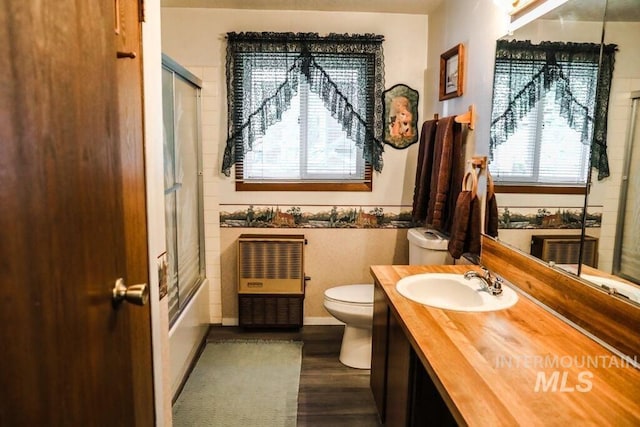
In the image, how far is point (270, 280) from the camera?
3061 millimetres

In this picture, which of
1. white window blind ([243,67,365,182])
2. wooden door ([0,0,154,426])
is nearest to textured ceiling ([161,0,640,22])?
white window blind ([243,67,365,182])

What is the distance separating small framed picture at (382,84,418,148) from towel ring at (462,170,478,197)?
93cm

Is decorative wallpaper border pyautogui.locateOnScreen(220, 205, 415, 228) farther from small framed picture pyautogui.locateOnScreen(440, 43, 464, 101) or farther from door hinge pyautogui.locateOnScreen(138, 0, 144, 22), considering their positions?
door hinge pyautogui.locateOnScreen(138, 0, 144, 22)

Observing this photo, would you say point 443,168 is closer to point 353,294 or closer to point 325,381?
point 353,294

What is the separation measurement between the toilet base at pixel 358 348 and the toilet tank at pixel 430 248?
22.4 inches

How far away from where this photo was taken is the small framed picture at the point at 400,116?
3072 millimetres

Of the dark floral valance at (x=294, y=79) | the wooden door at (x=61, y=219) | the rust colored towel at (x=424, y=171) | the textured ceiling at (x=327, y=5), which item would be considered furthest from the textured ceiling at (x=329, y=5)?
the wooden door at (x=61, y=219)

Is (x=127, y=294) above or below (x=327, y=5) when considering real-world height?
below

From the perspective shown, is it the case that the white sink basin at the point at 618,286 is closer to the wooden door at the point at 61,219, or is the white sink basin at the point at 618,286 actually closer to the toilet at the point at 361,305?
the toilet at the point at 361,305

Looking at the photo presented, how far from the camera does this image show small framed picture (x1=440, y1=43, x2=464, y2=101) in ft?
7.75

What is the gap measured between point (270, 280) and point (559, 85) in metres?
2.19

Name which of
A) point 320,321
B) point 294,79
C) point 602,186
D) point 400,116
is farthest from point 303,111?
point 602,186

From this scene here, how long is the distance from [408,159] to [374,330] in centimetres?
150

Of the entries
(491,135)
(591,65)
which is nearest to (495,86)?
(491,135)
